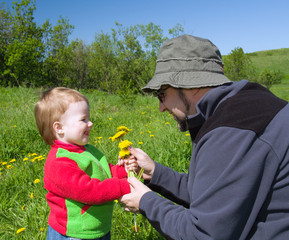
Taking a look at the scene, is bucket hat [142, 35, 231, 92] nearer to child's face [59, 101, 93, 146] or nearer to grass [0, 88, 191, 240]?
child's face [59, 101, 93, 146]

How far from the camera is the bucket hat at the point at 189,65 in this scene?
140cm

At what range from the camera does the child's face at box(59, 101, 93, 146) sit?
1.58m

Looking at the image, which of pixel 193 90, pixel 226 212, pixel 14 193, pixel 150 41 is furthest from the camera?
pixel 150 41

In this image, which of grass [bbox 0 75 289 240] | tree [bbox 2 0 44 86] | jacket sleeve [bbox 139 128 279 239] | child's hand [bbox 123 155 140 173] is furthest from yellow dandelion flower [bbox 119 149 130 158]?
tree [bbox 2 0 44 86]

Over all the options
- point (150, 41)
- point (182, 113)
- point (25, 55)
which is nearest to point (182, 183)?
point (182, 113)

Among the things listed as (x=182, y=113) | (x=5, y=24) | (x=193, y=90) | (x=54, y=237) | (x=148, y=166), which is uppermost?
(x=5, y=24)

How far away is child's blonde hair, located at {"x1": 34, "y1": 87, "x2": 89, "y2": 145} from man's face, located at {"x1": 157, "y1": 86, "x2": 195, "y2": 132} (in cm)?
53

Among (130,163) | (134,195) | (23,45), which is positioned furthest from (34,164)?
(23,45)

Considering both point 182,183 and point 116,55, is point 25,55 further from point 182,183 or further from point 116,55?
point 182,183

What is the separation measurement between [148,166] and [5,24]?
28026mm

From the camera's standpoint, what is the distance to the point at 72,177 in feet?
4.64

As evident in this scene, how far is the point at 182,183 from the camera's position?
1822mm

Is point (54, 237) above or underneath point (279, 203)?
underneath

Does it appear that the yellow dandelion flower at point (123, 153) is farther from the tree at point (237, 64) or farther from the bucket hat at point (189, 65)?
the tree at point (237, 64)
